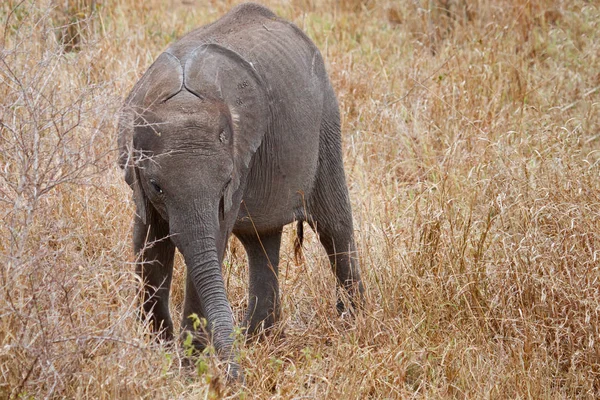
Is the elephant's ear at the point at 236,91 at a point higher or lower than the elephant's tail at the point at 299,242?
higher

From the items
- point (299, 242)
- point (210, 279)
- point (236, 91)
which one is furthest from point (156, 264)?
point (299, 242)

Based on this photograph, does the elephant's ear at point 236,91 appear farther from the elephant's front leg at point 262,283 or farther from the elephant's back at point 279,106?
the elephant's front leg at point 262,283

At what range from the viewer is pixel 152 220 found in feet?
13.0

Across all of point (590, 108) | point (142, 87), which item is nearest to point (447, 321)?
point (142, 87)

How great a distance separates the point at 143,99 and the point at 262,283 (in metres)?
1.41

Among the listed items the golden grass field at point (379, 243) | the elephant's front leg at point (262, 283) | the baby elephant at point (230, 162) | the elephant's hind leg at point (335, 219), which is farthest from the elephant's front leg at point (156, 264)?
the elephant's hind leg at point (335, 219)

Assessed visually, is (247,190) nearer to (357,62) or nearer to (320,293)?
(320,293)

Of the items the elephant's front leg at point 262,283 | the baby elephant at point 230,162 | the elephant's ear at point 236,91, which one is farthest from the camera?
the elephant's front leg at point 262,283

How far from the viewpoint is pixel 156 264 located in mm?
4066

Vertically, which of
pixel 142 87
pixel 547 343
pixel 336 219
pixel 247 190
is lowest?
pixel 547 343

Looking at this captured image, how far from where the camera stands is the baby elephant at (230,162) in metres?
3.58

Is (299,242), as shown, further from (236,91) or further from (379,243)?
(236,91)

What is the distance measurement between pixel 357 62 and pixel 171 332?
3.77 m

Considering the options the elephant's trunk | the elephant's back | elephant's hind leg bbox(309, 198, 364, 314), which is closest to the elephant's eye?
the elephant's trunk
